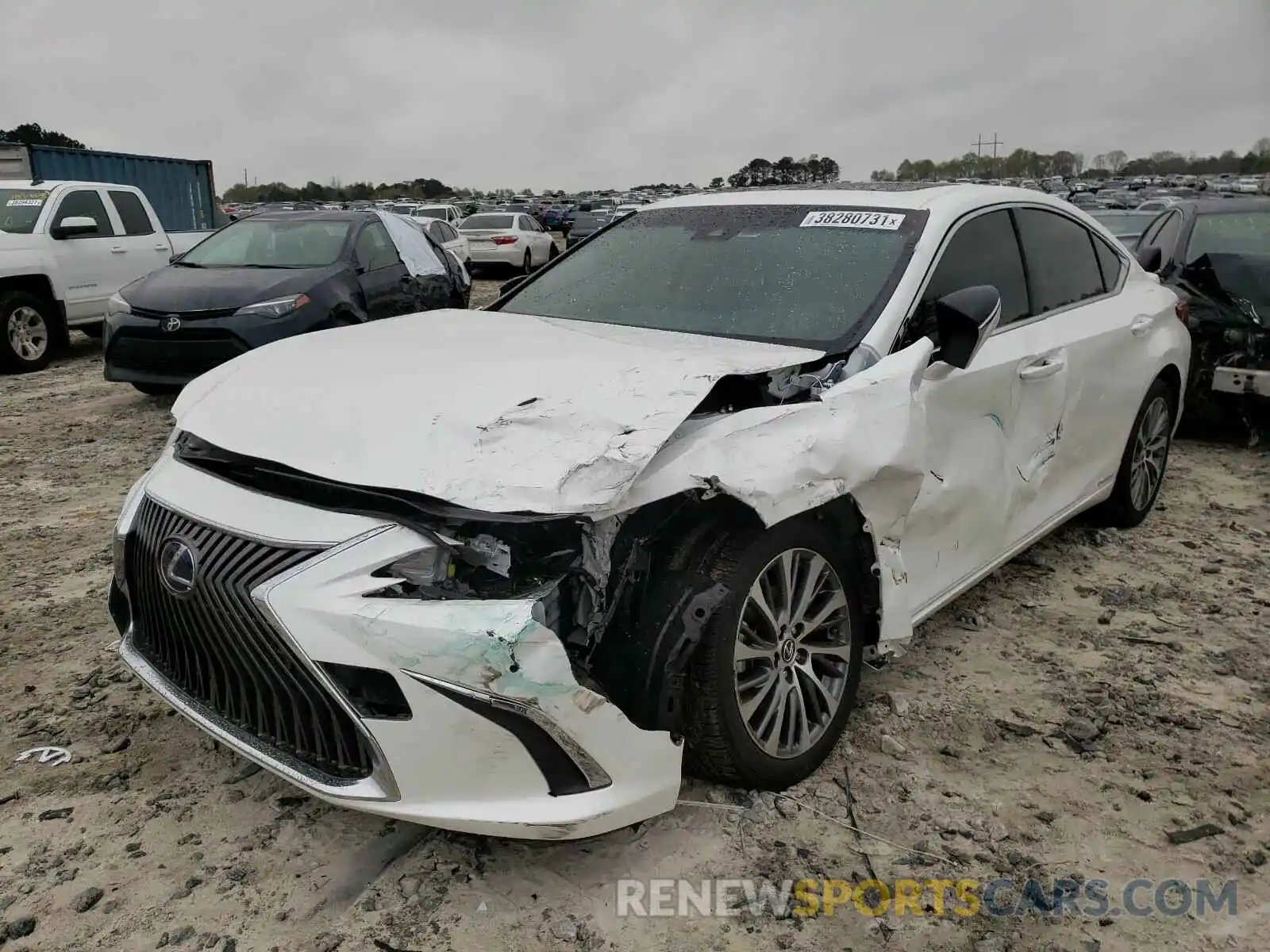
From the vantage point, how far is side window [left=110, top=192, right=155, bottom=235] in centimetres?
1045

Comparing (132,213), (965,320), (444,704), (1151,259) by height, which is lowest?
(444,704)

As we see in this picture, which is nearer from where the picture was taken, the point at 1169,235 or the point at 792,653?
the point at 792,653

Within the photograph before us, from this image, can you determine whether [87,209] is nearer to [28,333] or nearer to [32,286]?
[32,286]

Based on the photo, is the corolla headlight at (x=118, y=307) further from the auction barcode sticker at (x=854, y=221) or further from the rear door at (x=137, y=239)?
the auction barcode sticker at (x=854, y=221)

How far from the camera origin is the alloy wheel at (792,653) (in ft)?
Result: 8.41

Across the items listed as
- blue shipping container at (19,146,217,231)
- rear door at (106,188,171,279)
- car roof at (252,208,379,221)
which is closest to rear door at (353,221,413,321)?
car roof at (252,208,379,221)

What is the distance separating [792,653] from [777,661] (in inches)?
2.6

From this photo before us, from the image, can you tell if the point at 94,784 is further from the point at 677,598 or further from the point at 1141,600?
the point at 1141,600

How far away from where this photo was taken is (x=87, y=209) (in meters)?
10.1

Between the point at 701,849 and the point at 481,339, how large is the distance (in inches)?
65.7

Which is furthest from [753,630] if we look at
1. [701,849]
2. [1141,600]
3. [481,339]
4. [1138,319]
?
[1138,319]

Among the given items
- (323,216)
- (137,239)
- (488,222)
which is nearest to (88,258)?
(137,239)

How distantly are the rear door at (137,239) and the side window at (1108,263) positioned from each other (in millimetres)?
9043

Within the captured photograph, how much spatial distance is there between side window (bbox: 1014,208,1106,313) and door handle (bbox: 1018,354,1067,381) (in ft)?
0.70
